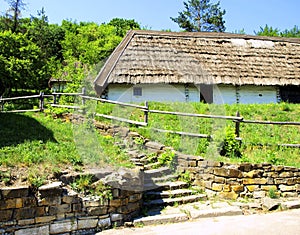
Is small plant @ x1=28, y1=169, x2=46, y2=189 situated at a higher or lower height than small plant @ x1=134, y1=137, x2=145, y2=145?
lower

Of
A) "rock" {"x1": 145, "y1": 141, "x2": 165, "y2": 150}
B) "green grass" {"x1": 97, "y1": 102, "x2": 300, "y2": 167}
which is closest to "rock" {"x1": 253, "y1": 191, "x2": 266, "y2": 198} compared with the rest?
"green grass" {"x1": 97, "y1": 102, "x2": 300, "y2": 167}

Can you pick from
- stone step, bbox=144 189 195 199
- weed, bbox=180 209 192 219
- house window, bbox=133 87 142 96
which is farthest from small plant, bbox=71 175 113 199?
house window, bbox=133 87 142 96

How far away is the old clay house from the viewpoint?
14.3 meters

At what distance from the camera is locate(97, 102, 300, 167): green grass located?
804 centimetres

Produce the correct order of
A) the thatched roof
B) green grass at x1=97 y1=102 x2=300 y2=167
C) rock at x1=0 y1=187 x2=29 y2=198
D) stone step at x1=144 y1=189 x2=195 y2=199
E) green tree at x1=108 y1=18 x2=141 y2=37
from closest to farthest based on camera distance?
rock at x1=0 y1=187 x2=29 y2=198
stone step at x1=144 y1=189 x2=195 y2=199
green grass at x1=97 y1=102 x2=300 y2=167
the thatched roof
green tree at x1=108 y1=18 x2=141 y2=37

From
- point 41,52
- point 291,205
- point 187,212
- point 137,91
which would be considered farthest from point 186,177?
point 41,52

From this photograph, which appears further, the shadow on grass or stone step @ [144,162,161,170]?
stone step @ [144,162,161,170]

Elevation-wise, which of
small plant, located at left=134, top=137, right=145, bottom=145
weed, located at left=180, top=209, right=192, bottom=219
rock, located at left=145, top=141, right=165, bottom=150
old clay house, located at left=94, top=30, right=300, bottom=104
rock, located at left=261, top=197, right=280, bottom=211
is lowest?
weed, located at left=180, top=209, right=192, bottom=219

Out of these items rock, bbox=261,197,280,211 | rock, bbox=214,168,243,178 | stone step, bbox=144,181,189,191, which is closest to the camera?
rock, bbox=261,197,280,211

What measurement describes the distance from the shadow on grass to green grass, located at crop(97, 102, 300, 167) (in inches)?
91.6

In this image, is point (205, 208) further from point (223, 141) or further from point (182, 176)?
point (223, 141)

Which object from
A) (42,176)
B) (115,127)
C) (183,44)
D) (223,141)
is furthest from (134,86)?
(42,176)

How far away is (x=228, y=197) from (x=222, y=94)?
900 cm

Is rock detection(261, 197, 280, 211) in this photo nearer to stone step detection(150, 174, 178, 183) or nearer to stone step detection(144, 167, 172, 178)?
stone step detection(150, 174, 178, 183)
